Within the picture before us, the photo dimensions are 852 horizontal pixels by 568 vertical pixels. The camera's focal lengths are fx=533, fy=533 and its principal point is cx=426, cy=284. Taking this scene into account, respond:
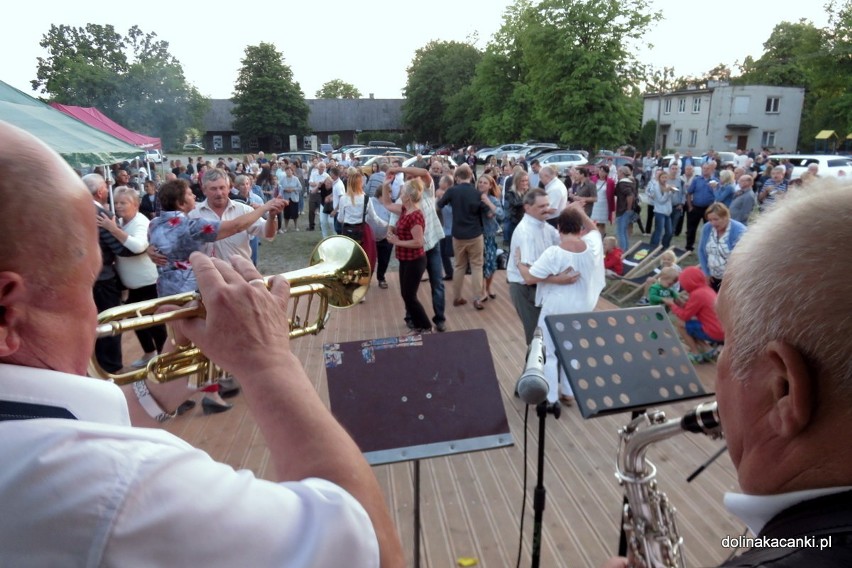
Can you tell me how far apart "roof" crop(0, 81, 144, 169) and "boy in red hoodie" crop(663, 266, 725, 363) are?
24.9ft

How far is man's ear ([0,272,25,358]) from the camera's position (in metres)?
0.76

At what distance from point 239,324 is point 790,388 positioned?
934 millimetres

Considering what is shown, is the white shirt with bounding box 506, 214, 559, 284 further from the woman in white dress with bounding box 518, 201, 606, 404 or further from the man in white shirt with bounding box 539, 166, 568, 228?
the man in white shirt with bounding box 539, 166, 568, 228

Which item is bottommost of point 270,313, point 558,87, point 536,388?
point 536,388

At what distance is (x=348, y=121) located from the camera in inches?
2586

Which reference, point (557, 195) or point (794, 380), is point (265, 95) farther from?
point (794, 380)

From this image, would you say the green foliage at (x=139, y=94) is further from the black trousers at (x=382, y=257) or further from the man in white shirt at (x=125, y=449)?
the man in white shirt at (x=125, y=449)

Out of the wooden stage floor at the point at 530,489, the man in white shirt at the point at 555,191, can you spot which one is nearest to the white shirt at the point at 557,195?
the man in white shirt at the point at 555,191

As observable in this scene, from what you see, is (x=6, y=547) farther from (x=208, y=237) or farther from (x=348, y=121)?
(x=348, y=121)

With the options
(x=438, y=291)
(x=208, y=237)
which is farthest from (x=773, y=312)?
(x=438, y=291)

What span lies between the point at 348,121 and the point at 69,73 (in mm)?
31102

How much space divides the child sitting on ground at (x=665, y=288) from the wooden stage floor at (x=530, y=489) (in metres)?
1.77

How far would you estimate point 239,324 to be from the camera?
966 mm

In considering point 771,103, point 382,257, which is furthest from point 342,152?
point 771,103
